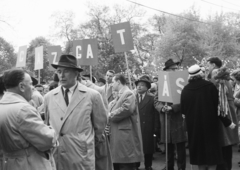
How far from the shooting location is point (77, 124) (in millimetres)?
3879

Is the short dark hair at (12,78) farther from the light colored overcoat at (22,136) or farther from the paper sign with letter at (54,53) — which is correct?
the paper sign with letter at (54,53)

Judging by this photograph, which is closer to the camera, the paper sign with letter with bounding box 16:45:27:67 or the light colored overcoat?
the light colored overcoat

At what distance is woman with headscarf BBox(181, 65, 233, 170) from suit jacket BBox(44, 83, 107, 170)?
5.61ft

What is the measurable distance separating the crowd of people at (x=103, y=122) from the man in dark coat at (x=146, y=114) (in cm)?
2

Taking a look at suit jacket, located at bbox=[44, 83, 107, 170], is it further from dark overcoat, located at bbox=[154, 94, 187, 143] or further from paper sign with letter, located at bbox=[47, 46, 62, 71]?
paper sign with letter, located at bbox=[47, 46, 62, 71]

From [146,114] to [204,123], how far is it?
7.60 feet

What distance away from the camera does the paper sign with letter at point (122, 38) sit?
24.4 feet

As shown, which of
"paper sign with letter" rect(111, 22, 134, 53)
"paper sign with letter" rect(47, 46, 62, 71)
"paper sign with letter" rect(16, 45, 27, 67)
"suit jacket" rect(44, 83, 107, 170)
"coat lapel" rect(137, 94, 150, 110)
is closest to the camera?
"suit jacket" rect(44, 83, 107, 170)

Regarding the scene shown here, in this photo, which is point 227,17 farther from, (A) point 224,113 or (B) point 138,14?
(A) point 224,113

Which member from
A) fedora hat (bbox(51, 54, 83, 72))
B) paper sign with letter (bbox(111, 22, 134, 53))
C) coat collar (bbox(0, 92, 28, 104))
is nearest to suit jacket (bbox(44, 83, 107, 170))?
fedora hat (bbox(51, 54, 83, 72))

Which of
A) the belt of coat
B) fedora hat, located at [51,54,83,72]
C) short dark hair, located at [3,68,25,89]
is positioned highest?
fedora hat, located at [51,54,83,72]

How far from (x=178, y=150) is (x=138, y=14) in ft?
131

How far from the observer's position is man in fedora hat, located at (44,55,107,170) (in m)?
3.81

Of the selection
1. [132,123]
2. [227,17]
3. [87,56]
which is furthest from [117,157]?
[227,17]
